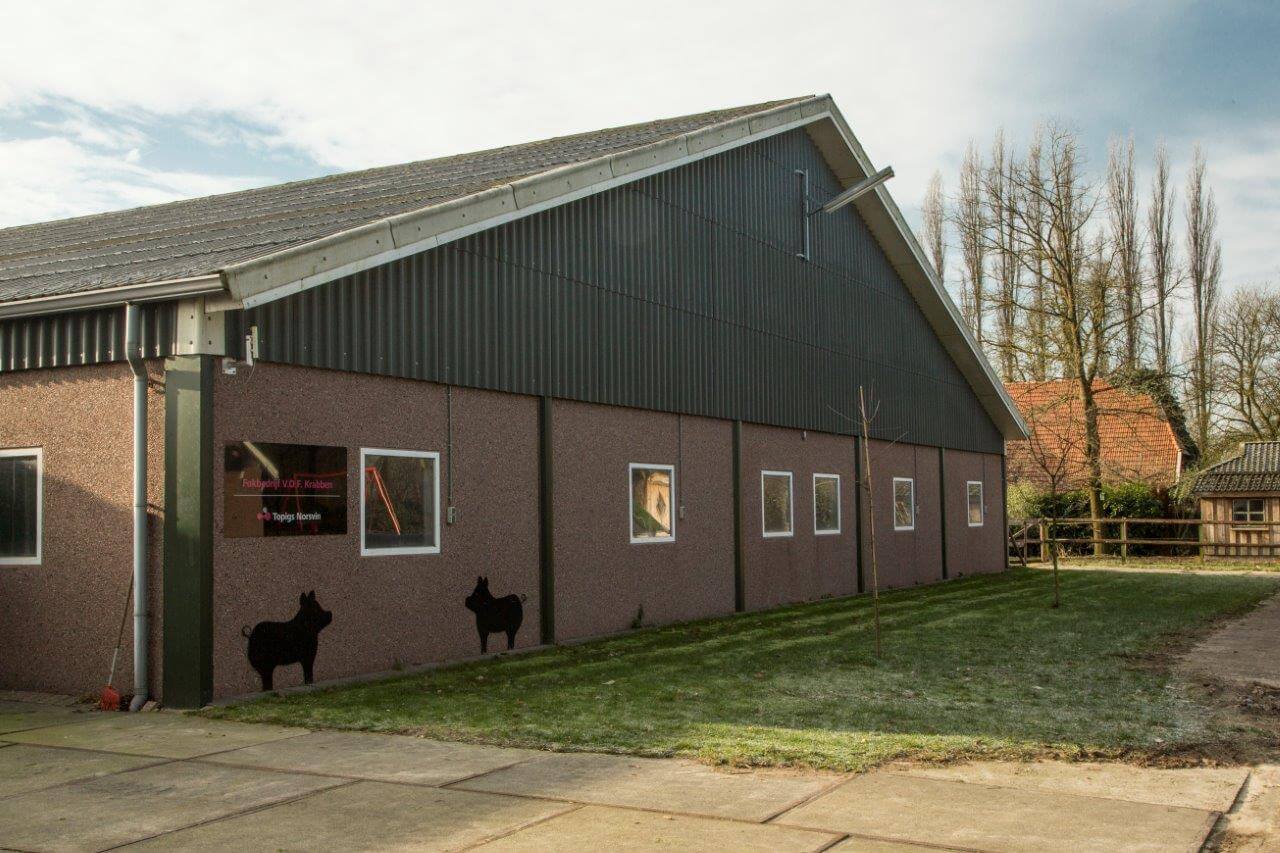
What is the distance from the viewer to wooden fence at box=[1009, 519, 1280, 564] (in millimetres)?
34750

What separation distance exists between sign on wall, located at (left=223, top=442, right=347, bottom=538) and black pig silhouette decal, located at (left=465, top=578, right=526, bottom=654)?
6.75 ft

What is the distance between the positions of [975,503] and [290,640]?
21294mm

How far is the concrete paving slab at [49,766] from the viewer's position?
6.98m

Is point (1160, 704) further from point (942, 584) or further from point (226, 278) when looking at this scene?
point (942, 584)

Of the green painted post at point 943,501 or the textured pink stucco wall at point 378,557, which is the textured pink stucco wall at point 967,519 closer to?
the green painted post at point 943,501

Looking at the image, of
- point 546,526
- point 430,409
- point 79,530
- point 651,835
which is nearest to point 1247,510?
point 546,526

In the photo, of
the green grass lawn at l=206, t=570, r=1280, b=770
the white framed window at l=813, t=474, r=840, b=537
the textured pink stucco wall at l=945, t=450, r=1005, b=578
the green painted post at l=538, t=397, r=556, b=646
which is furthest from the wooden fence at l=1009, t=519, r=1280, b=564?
the green painted post at l=538, t=397, r=556, b=646

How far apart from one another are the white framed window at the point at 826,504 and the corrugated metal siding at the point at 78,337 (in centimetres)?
1278

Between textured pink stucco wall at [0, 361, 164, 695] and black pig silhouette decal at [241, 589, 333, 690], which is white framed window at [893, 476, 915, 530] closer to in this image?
black pig silhouette decal at [241, 589, 333, 690]

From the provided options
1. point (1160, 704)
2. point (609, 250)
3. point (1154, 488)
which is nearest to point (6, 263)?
point (609, 250)

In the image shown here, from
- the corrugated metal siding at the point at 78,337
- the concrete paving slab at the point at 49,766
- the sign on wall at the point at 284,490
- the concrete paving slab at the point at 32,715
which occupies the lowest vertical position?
the concrete paving slab at the point at 32,715

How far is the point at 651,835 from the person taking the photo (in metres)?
5.68

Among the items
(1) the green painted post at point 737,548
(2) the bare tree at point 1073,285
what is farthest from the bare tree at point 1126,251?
(1) the green painted post at point 737,548

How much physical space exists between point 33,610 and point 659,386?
8.06 metres
